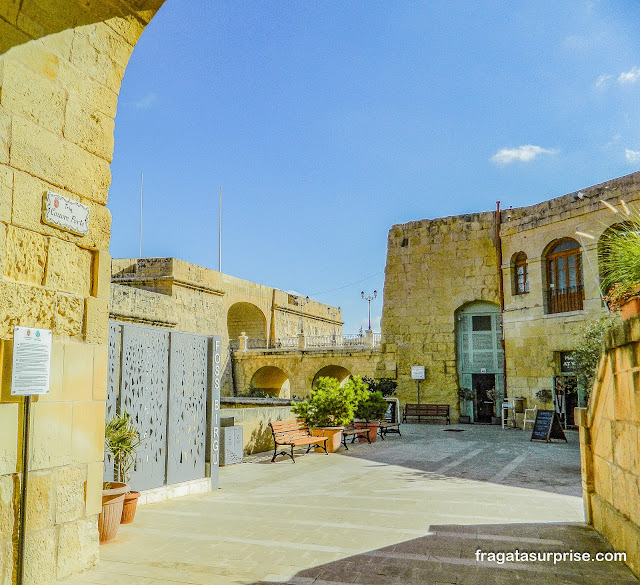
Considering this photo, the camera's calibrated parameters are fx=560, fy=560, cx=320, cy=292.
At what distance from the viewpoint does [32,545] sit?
3688mm

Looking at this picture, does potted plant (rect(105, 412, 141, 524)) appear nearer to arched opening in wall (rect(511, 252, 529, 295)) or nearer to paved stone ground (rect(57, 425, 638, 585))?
paved stone ground (rect(57, 425, 638, 585))

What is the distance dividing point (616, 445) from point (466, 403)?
52.9 feet

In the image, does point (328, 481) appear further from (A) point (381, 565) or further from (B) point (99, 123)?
(B) point (99, 123)

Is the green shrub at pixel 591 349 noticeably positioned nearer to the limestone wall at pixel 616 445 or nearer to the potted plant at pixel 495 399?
the limestone wall at pixel 616 445

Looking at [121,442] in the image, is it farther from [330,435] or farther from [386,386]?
[386,386]

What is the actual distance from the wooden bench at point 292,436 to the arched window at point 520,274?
10159 mm

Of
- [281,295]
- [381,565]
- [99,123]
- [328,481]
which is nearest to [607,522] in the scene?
[381,565]

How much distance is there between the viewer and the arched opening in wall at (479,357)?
2000cm

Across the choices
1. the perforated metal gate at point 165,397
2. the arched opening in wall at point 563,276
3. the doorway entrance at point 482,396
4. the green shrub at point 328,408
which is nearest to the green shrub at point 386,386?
the doorway entrance at point 482,396

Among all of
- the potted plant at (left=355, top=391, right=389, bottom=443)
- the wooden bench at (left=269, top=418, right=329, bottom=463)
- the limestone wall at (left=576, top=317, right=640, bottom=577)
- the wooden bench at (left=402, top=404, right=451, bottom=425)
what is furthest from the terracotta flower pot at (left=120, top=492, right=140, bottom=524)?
the wooden bench at (left=402, top=404, right=451, bottom=425)

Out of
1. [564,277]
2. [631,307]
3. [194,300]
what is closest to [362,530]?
[631,307]

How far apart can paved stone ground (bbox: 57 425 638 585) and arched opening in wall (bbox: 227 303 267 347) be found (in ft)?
63.7

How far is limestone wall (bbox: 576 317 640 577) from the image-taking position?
4035 mm

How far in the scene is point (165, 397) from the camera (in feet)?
22.8
